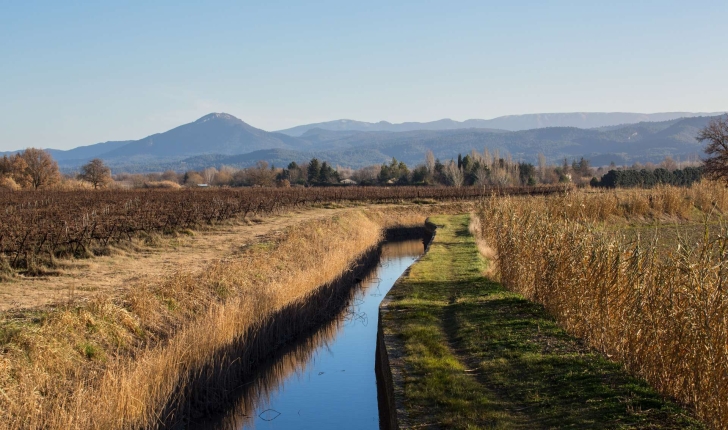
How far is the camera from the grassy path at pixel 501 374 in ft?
23.0

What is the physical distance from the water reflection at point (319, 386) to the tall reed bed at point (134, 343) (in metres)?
0.81

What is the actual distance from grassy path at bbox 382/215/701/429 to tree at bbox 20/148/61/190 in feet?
202

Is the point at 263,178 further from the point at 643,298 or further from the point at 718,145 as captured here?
the point at 643,298

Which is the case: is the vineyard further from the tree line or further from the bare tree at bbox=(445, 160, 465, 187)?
the bare tree at bbox=(445, 160, 465, 187)

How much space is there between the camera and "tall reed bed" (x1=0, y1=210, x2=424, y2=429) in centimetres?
829

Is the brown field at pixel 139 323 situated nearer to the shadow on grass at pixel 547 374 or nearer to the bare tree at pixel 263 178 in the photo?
the shadow on grass at pixel 547 374

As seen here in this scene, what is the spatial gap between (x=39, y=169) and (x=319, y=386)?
208 feet

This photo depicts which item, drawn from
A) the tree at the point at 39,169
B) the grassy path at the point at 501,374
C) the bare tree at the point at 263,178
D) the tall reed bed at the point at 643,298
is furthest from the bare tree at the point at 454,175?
the grassy path at the point at 501,374

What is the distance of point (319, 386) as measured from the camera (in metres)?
12.7

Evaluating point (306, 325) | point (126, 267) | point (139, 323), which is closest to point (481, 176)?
point (306, 325)

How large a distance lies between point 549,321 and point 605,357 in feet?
7.78

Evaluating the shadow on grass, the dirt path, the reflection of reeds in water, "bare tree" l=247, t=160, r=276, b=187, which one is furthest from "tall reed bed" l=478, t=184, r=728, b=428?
"bare tree" l=247, t=160, r=276, b=187

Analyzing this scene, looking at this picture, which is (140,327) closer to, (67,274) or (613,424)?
(67,274)

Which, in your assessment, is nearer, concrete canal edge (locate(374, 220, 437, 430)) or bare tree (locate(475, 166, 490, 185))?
concrete canal edge (locate(374, 220, 437, 430))
